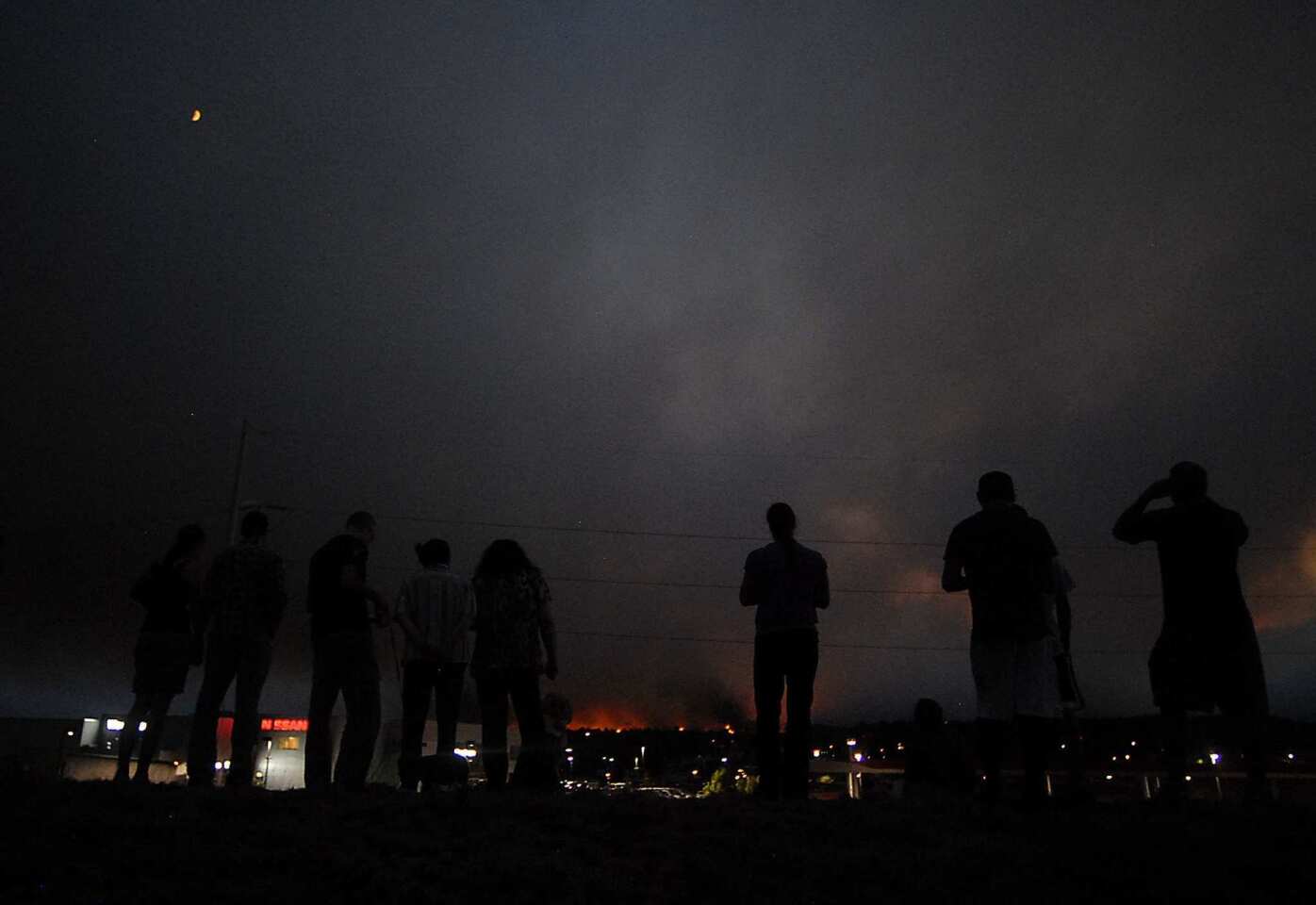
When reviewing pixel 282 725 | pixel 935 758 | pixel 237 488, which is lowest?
pixel 935 758

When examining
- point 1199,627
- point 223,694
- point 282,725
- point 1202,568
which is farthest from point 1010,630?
point 282,725

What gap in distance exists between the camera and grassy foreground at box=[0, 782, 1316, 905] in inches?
180

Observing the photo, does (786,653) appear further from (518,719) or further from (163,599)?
(163,599)

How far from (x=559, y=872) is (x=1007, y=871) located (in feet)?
7.78

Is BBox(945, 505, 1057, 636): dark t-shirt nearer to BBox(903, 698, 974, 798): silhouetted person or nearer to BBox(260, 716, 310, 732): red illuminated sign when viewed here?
BBox(903, 698, 974, 798): silhouetted person

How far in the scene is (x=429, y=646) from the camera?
8016 millimetres

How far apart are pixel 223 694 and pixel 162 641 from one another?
0.80 m

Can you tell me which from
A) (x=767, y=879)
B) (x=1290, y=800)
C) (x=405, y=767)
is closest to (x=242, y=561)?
(x=405, y=767)

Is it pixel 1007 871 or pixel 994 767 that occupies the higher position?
pixel 994 767

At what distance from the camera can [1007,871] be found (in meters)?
5.00

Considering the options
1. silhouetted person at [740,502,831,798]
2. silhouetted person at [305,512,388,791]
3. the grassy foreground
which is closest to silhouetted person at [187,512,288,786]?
silhouetted person at [305,512,388,791]

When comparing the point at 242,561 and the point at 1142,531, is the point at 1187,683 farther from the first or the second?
the point at 242,561

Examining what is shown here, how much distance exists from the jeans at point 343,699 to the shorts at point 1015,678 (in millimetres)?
4956

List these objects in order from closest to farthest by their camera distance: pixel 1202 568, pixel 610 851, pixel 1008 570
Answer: pixel 610 851
pixel 1008 570
pixel 1202 568
